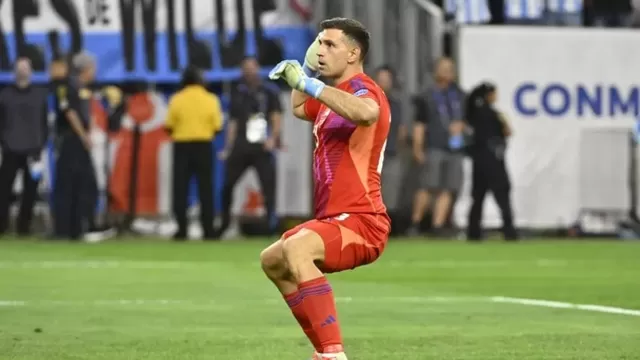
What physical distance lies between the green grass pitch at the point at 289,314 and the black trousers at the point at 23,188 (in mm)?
2792

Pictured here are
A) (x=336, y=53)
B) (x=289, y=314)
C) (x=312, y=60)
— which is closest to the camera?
(x=336, y=53)

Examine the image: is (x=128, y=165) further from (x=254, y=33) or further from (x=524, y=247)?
(x=524, y=247)

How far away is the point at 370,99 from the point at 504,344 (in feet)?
7.93

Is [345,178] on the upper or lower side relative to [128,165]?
upper

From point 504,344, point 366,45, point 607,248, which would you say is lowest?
point 607,248

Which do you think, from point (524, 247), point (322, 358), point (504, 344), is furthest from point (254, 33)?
point (322, 358)

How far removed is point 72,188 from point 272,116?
302 cm

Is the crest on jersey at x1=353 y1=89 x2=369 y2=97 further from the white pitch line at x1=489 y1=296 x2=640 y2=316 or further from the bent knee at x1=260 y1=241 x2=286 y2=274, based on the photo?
the white pitch line at x1=489 y1=296 x2=640 y2=316

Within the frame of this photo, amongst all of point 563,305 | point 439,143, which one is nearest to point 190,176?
point 439,143

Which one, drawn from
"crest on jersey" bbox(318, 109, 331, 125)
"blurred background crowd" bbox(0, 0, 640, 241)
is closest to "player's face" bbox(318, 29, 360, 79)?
"crest on jersey" bbox(318, 109, 331, 125)

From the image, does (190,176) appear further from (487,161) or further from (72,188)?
(487,161)

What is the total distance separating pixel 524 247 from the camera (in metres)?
23.2

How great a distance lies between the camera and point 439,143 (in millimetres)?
25453

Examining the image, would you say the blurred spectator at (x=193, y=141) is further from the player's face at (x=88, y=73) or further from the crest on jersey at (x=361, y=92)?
the crest on jersey at (x=361, y=92)
